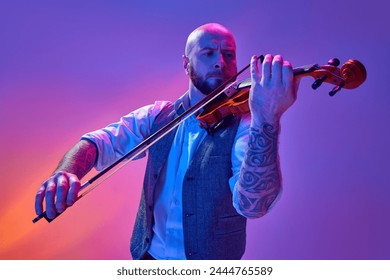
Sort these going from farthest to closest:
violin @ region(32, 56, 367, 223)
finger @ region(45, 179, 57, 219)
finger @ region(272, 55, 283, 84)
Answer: violin @ region(32, 56, 367, 223), finger @ region(45, 179, 57, 219), finger @ region(272, 55, 283, 84)

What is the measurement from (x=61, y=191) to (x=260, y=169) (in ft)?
1.50

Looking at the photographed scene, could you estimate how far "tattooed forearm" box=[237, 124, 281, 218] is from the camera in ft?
3.42

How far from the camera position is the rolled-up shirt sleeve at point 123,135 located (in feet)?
4.63

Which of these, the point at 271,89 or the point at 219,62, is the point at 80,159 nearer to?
the point at 219,62

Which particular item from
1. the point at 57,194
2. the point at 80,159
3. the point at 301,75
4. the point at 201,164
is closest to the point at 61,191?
the point at 57,194

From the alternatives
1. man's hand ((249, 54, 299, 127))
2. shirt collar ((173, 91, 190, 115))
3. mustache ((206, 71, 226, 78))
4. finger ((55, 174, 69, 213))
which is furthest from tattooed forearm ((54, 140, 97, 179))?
man's hand ((249, 54, 299, 127))

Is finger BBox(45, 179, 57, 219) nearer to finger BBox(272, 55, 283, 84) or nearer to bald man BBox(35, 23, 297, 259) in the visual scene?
bald man BBox(35, 23, 297, 259)

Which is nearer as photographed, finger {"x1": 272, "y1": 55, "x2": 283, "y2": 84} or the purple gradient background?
finger {"x1": 272, "y1": 55, "x2": 283, "y2": 84}

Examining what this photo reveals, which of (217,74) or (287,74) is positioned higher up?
(217,74)

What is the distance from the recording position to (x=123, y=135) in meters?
1.46

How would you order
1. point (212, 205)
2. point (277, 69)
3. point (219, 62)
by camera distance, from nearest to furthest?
1. point (277, 69)
2. point (212, 205)
3. point (219, 62)

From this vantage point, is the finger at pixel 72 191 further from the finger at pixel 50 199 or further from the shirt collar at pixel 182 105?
the shirt collar at pixel 182 105

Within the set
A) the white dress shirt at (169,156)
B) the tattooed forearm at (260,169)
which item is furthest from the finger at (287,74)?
the white dress shirt at (169,156)
